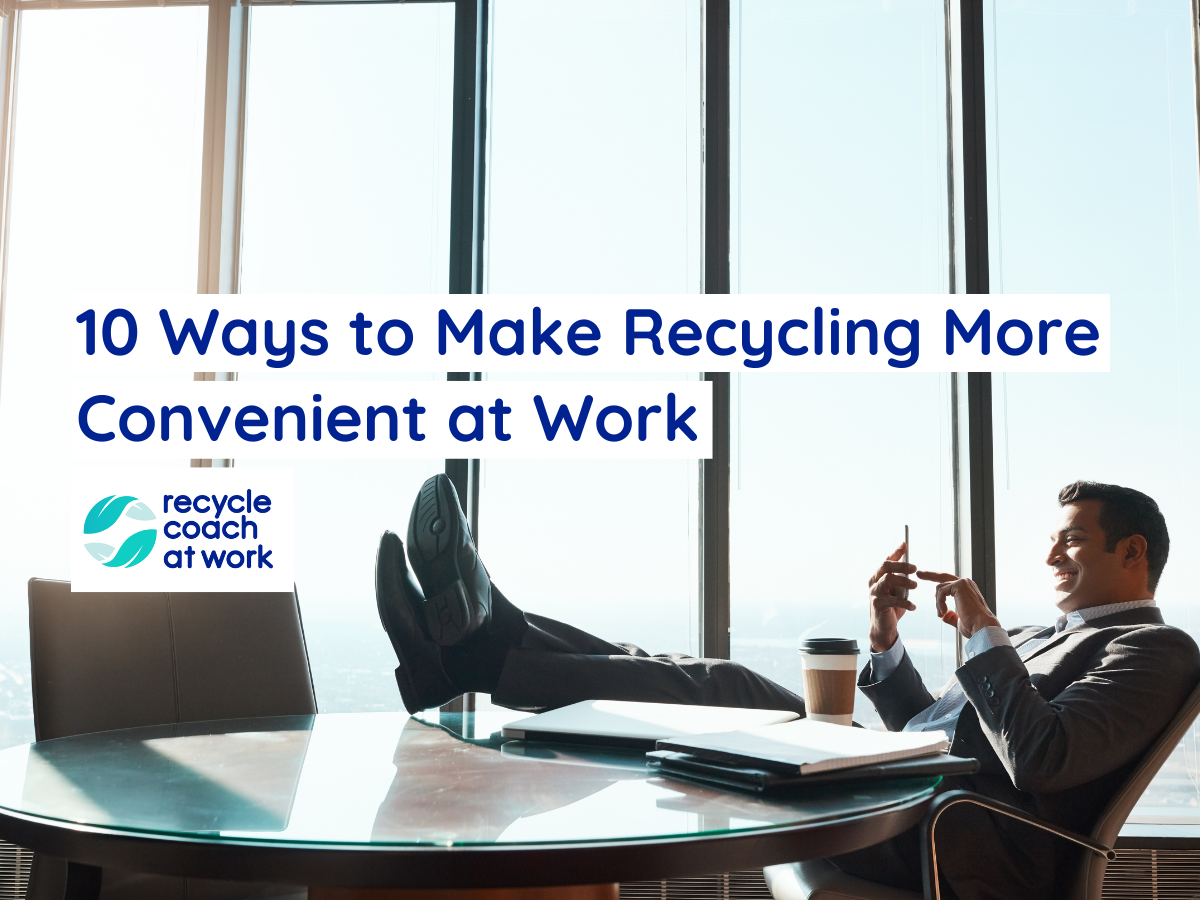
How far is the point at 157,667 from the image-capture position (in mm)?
1815

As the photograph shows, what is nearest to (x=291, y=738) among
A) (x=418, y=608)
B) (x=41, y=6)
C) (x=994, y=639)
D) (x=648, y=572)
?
(x=418, y=608)

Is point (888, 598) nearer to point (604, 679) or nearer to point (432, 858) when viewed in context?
point (604, 679)

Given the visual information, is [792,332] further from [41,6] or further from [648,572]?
[41,6]

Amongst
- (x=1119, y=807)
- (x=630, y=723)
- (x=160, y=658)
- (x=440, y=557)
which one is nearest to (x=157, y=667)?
(x=160, y=658)

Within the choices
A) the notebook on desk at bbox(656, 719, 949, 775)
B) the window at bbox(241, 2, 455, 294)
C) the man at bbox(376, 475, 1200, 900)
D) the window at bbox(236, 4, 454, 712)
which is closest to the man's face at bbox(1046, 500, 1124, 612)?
the man at bbox(376, 475, 1200, 900)

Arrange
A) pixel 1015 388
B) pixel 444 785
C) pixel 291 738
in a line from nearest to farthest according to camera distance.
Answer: pixel 444 785
pixel 291 738
pixel 1015 388

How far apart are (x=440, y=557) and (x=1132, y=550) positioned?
1317mm

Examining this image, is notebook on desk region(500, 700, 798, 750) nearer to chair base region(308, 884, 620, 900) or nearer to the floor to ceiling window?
chair base region(308, 884, 620, 900)

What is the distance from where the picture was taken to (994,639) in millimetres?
1693

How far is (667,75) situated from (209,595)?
2123 millimetres

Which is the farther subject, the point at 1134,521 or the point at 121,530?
the point at 121,530

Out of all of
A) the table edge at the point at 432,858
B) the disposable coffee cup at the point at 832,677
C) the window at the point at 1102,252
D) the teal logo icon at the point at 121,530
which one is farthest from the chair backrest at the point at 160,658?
the window at the point at 1102,252

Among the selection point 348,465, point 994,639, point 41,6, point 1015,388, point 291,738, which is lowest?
point 291,738

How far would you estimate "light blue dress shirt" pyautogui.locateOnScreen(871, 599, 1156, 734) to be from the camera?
1717mm
